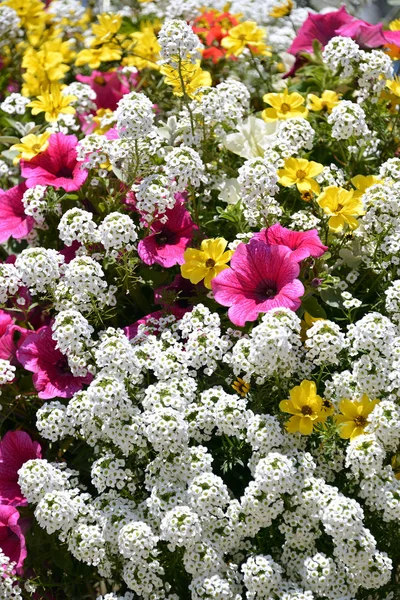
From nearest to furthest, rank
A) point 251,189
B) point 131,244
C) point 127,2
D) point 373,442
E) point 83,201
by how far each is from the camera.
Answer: point 373,442 < point 251,189 < point 131,244 < point 83,201 < point 127,2

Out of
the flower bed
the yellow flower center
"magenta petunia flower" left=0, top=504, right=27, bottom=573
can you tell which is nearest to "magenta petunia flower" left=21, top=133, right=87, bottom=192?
the flower bed

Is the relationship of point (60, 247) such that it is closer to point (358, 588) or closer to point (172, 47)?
point (172, 47)

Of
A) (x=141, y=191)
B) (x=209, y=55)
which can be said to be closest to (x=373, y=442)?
(x=141, y=191)

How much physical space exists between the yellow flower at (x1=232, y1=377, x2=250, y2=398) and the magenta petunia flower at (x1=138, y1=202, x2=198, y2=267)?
0.25m

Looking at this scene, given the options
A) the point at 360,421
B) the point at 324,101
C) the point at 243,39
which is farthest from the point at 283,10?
the point at 360,421

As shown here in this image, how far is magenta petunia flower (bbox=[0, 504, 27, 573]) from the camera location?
1425 mm

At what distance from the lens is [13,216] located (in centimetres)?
174

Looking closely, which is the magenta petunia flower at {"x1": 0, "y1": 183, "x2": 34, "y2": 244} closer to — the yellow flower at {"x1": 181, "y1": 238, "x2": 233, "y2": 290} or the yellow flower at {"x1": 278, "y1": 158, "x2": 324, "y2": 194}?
the yellow flower at {"x1": 181, "y1": 238, "x2": 233, "y2": 290}

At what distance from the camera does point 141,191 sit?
59.6 inches

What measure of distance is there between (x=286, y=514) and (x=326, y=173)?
24.1 inches

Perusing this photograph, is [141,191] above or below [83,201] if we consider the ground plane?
above

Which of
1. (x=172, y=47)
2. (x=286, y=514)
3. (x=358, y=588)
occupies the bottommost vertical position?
(x=358, y=588)

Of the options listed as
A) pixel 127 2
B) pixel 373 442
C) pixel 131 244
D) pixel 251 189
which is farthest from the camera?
pixel 127 2

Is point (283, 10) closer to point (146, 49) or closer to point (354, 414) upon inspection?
point (146, 49)
